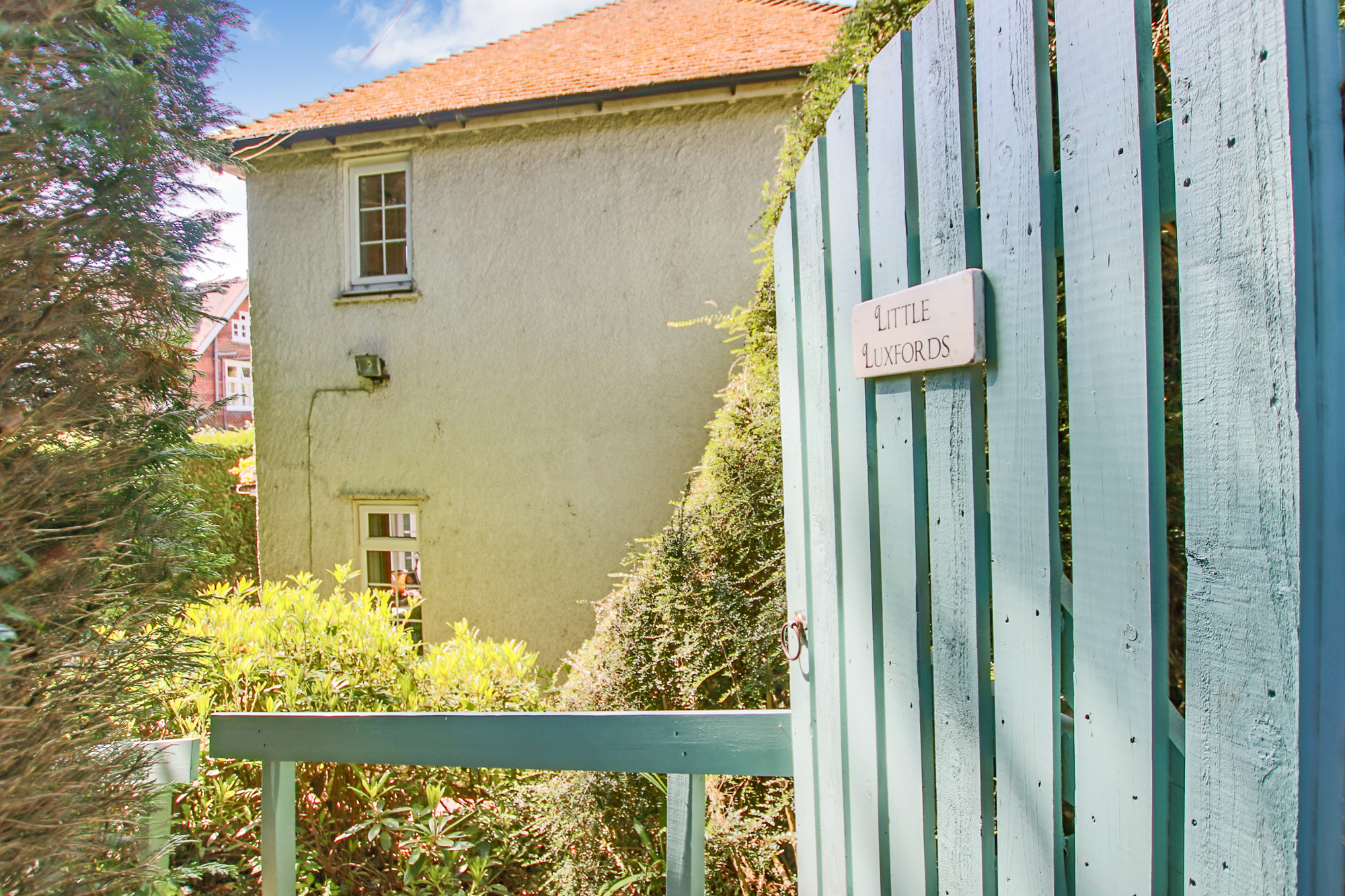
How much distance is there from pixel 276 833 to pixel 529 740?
869 millimetres

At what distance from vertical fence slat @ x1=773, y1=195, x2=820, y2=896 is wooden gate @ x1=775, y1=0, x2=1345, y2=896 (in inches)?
9.2

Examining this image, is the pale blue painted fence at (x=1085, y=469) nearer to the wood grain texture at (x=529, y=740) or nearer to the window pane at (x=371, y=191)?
the wood grain texture at (x=529, y=740)

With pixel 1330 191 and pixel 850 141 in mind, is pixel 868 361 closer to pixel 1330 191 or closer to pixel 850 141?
pixel 850 141

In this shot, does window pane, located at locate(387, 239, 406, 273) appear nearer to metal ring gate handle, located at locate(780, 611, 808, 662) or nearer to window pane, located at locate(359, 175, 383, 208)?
window pane, located at locate(359, 175, 383, 208)

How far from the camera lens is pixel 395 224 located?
7.64 meters

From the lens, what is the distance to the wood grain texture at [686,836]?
180 centimetres

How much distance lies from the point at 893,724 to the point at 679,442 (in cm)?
537

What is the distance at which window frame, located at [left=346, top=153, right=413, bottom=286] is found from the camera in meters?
7.44

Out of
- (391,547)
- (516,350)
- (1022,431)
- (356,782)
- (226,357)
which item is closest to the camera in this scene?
(1022,431)

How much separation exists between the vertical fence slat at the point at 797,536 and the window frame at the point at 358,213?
252 inches

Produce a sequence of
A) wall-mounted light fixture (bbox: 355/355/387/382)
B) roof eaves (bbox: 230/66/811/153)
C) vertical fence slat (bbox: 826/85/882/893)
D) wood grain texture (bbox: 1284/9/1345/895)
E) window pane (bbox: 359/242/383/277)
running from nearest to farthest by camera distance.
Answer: wood grain texture (bbox: 1284/9/1345/895)
vertical fence slat (bbox: 826/85/882/893)
roof eaves (bbox: 230/66/811/153)
wall-mounted light fixture (bbox: 355/355/387/382)
window pane (bbox: 359/242/383/277)


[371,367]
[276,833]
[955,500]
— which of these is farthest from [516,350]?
[955,500]

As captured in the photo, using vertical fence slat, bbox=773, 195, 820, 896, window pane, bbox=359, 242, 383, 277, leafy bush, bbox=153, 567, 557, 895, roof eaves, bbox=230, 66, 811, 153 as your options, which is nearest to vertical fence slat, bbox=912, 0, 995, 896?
vertical fence slat, bbox=773, 195, 820, 896

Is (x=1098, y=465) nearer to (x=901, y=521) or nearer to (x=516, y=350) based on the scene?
(x=901, y=521)
